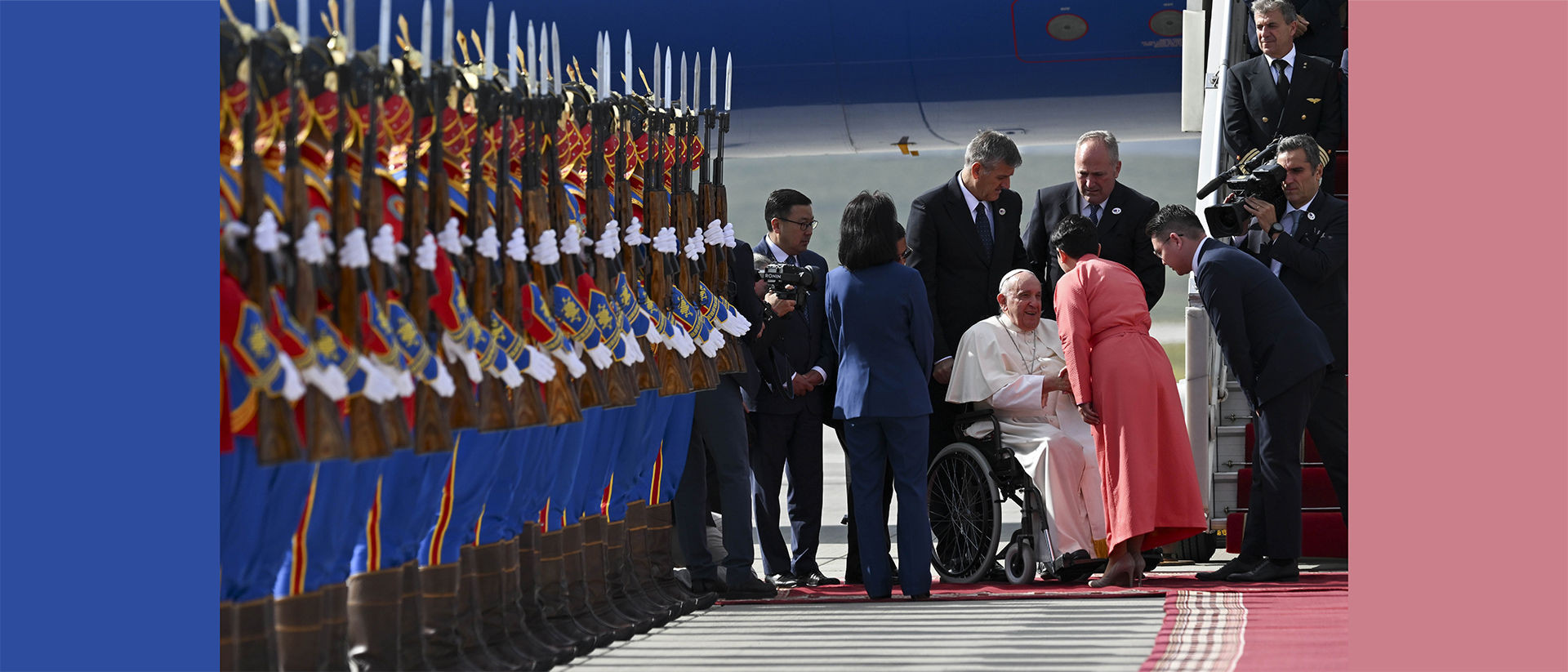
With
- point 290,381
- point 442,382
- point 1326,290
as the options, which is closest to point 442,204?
point 442,382

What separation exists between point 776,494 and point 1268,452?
5.37 ft

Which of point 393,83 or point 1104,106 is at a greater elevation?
point 1104,106

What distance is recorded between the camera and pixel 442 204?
323cm

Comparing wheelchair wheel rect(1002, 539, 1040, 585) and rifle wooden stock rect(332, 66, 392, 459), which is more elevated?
rifle wooden stock rect(332, 66, 392, 459)

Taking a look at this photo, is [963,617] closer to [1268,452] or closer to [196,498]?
[1268,452]

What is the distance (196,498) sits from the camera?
7.59 feet

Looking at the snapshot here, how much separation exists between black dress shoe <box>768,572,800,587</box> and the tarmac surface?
613 millimetres

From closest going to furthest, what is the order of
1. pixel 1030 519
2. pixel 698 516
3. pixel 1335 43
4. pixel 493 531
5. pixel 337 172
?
pixel 337 172
pixel 493 531
pixel 698 516
pixel 1030 519
pixel 1335 43

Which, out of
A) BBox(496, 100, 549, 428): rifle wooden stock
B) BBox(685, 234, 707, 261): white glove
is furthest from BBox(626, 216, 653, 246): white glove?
BBox(496, 100, 549, 428): rifle wooden stock

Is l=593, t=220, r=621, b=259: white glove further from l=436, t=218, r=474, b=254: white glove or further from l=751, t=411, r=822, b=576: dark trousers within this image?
l=751, t=411, r=822, b=576: dark trousers

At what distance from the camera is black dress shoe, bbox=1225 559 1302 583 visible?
16.3ft

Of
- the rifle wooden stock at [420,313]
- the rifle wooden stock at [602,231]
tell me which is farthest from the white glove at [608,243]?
the rifle wooden stock at [420,313]

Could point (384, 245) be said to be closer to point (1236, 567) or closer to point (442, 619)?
point (442, 619)

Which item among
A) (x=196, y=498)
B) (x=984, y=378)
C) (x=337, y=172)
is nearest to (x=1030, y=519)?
(x=984, y=378)
